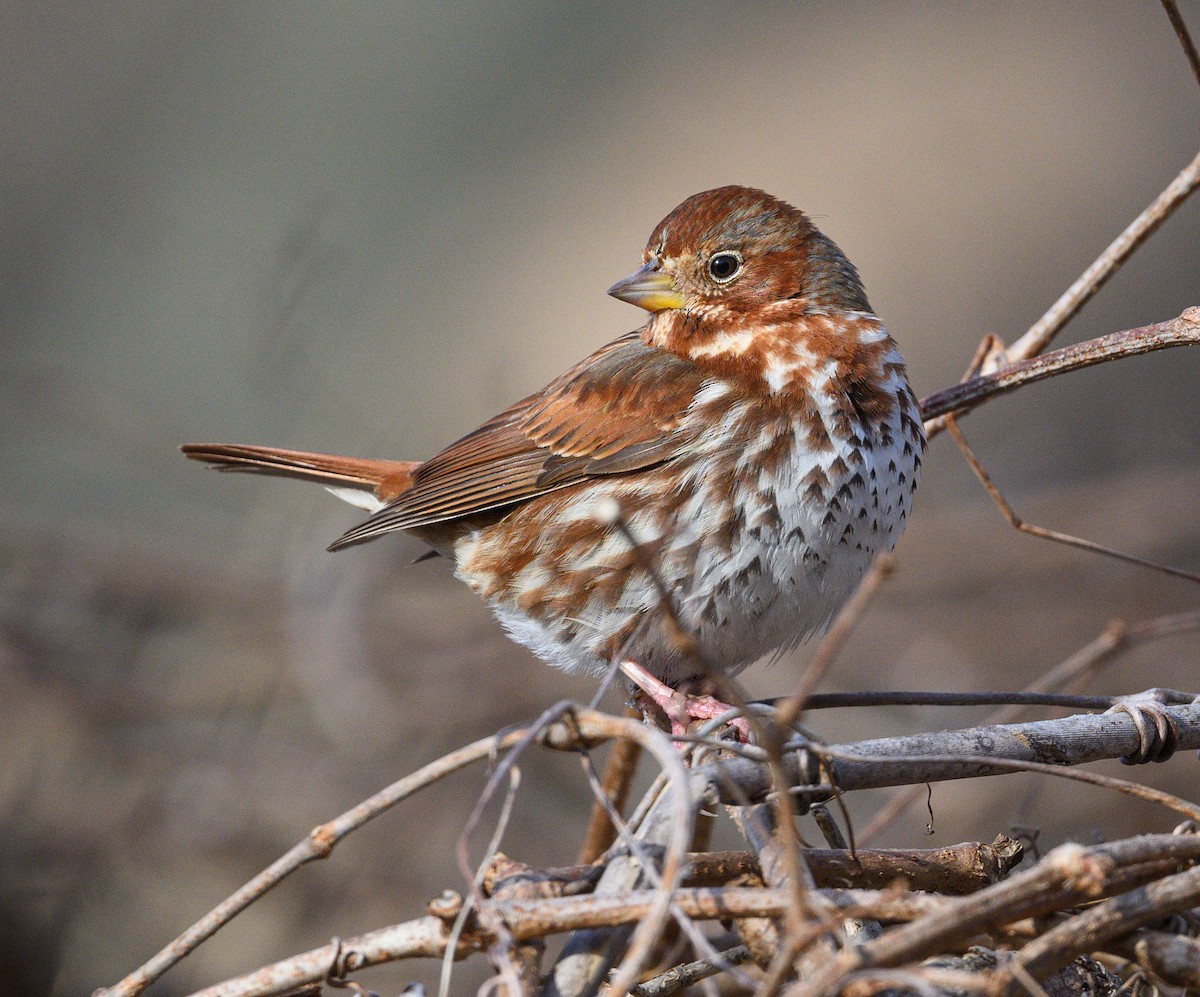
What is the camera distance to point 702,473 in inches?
111

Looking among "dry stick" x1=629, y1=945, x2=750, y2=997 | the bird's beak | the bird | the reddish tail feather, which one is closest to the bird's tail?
the reddish tail feather

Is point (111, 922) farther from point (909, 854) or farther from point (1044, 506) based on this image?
point (1044, 506)

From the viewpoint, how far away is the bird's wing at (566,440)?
3.01 m

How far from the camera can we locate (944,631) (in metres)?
5.05

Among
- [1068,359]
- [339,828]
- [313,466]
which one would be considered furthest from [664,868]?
[313,466]

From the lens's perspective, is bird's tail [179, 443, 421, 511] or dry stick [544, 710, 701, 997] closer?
dry stick [544, 710, 701, 997]

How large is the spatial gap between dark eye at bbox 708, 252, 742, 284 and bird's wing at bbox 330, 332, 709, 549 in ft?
0.65

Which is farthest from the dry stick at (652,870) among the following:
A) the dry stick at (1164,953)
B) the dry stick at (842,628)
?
the dry stick at (1164,953)

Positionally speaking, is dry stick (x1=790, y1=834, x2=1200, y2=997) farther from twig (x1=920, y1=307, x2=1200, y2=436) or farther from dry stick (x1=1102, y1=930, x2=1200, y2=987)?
twig (x1=920, y1=307, x2=1200, y2=436)

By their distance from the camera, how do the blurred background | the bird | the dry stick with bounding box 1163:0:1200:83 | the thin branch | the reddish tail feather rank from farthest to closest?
1. the blurred background
2. the reddish tail feather
3. the bird
4. the thin branch
5. the dry stick with bounding box 1163:0:1200:83

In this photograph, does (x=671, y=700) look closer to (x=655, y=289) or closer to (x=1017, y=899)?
(x=655, y=289)

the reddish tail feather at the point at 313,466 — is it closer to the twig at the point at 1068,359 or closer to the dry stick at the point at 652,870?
the twig at the point at 1068,359

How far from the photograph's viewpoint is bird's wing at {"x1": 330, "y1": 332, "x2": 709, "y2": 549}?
9.87 ft

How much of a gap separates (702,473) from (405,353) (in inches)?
150
